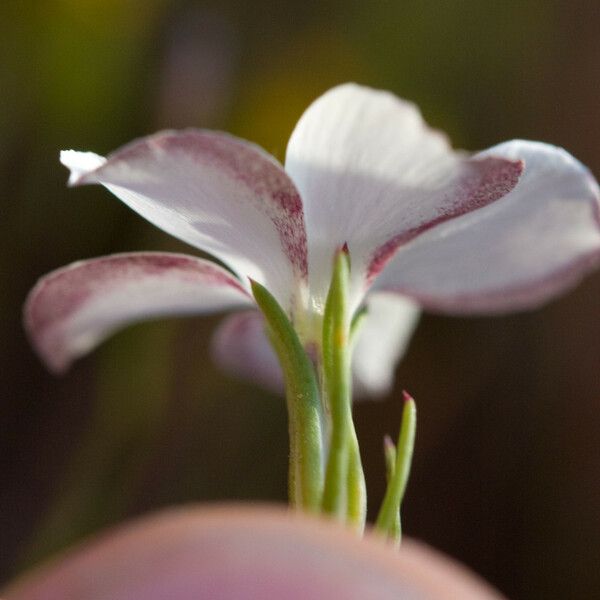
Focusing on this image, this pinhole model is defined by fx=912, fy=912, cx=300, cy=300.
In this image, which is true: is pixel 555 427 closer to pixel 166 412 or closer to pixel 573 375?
pixel 573 375

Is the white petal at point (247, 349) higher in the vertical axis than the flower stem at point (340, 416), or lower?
lower

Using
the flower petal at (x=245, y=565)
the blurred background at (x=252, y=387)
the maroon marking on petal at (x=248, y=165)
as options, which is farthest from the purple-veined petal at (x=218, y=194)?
the blurred background at (x=252, y=387)

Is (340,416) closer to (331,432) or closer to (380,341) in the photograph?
(331,432)

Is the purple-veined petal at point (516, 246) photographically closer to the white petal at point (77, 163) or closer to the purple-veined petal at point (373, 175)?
the purple-veined petal at point (373, 175)

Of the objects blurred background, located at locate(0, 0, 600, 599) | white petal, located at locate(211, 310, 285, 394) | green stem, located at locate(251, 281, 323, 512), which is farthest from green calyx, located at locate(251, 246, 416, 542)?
blurred background, located at locate(0, 0, 600, 599)

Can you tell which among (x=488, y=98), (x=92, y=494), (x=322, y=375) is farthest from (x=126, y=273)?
(x=488, y=98)
